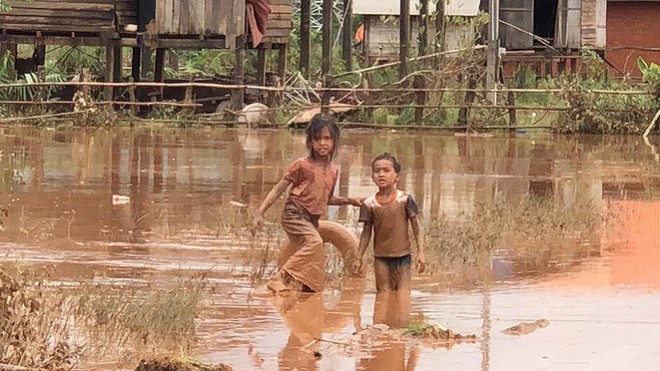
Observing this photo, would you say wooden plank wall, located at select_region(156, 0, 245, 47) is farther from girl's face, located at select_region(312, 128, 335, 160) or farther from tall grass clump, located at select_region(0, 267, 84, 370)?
tall grass clump, located at select_region(0, 267, 84, 370)

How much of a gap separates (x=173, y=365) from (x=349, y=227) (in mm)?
6691

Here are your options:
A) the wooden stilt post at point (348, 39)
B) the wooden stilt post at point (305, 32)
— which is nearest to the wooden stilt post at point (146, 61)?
the wooden stilt post at point (305, 32)

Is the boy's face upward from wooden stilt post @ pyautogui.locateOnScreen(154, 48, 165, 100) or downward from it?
downward

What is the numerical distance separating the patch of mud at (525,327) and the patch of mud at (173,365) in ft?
7.94

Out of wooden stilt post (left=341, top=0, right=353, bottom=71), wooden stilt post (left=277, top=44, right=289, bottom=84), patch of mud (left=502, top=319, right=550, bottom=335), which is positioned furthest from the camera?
wooden stilt post (left=341, top=0, right=353, bottom=71)

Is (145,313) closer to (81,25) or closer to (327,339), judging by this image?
(327,339)

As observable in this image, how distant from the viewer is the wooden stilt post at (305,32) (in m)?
30.9

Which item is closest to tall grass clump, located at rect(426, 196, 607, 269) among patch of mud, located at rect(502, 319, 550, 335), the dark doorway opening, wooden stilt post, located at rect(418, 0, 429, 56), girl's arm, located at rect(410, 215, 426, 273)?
girl's arm, located at rect(410, 215, 426, 273)

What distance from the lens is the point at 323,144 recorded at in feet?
Answer: 30.9

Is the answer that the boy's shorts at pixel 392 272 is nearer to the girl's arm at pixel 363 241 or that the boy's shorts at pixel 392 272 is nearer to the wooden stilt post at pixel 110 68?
the girl's arm at pixel 363 241

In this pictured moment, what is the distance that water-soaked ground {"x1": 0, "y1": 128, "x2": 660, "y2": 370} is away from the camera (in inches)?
309

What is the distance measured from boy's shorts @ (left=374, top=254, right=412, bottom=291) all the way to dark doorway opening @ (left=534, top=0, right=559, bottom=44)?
30.8 m

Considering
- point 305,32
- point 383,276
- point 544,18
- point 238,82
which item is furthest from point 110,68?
point 383,276

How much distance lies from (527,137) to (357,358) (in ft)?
63.9
